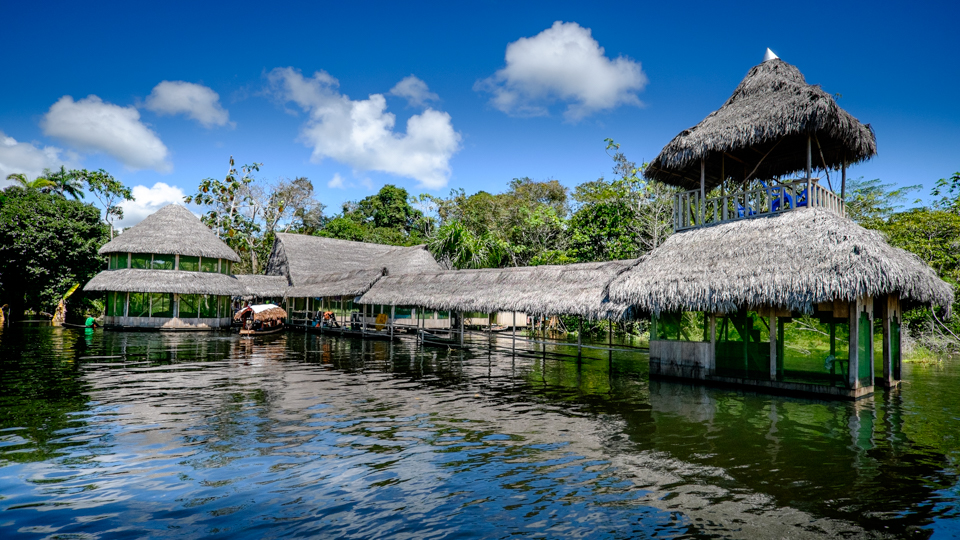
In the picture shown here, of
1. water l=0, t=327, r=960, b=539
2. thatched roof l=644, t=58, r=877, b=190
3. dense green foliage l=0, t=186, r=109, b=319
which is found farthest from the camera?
dense green foliage l=0, t=186, r=109, b=319

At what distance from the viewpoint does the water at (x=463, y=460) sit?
5.10 meters

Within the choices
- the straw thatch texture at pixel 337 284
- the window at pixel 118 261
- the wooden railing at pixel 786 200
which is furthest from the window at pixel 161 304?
the wooden railing at pixel 786 200

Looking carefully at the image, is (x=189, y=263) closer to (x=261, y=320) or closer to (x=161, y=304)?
(x=161, y=304)

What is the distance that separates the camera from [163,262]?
29.6 metres

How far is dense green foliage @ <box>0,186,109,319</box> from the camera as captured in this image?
30.3 metres

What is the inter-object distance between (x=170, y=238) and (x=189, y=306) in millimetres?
3966

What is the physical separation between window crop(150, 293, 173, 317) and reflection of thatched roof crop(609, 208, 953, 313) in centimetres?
2565

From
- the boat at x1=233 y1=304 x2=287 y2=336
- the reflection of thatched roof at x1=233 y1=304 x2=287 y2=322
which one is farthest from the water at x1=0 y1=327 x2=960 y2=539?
the reflection of thatched roof at x1=233 y1=304 x2=287 y2=322

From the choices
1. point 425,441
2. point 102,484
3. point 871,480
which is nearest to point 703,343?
point 871,480

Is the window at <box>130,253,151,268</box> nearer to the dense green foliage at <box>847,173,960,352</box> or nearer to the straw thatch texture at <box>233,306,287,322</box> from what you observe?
the straw thatch texture at <box>233,306,287,322</box>

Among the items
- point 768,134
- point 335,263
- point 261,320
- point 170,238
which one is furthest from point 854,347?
point 170,238

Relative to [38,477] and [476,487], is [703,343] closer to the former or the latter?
[476,487]

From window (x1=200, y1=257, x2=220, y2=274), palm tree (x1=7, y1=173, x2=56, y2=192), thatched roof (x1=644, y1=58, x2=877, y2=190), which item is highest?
palm tree (x1=7, y1=173, x2=56, y2=192)

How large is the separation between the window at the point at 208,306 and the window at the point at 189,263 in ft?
5.58
